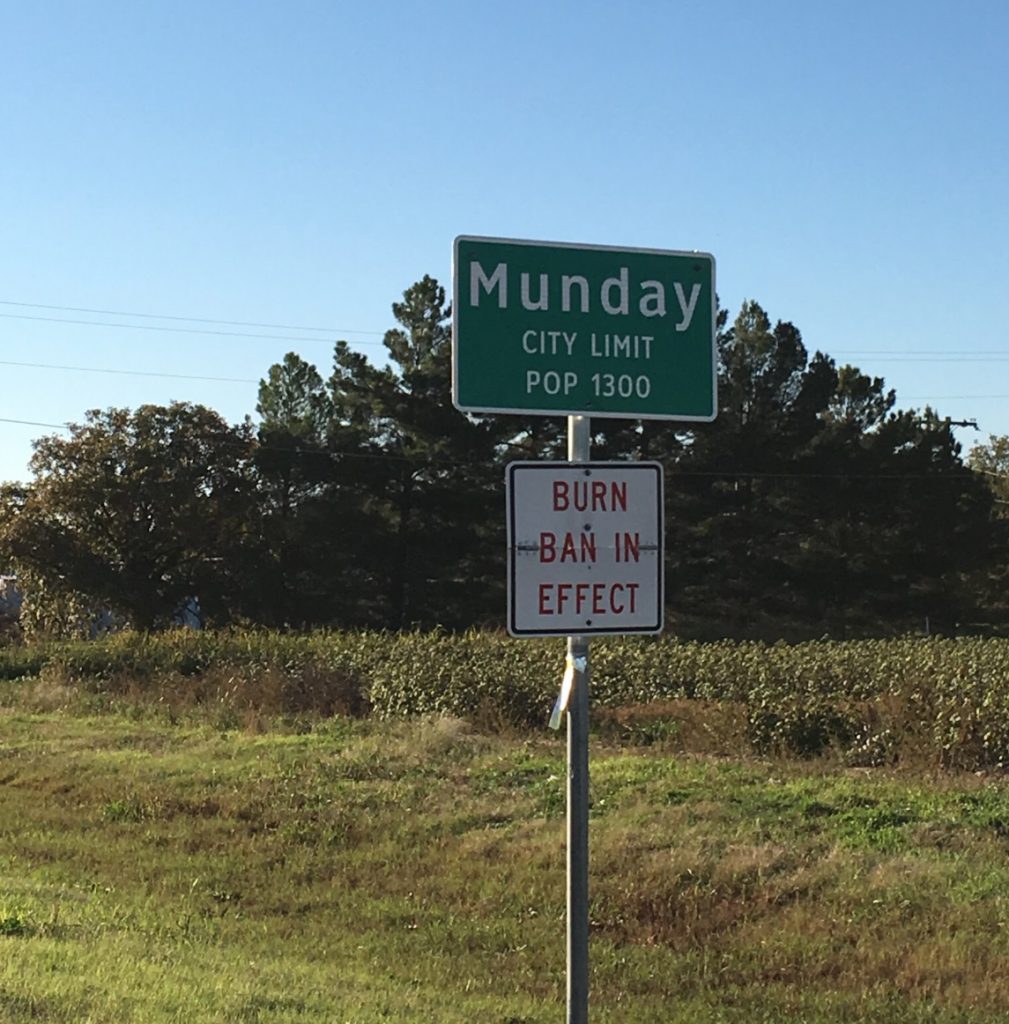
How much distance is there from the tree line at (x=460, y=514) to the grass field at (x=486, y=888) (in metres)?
32.9

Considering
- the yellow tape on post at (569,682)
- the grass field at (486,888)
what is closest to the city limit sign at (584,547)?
the yellow tape on post at (569,682)

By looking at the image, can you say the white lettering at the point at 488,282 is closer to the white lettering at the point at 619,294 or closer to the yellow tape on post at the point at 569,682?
the white lettering at the point at 619,294

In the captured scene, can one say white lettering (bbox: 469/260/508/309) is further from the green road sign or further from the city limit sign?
the city limit sign

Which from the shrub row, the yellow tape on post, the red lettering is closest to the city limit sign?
the red lettering

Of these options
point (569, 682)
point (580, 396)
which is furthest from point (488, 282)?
point (569, 682)

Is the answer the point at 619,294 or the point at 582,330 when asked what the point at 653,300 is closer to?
the point at 619,294

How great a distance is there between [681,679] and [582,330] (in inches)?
642

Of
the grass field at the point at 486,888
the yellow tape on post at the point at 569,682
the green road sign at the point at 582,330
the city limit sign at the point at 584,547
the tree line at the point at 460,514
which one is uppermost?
the tree line at the point at 460,514

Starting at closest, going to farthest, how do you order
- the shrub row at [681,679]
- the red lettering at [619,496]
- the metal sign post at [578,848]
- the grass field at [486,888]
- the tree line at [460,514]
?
the metal sign post at [578,848]
the red lettering at [619,496]
the grass field at [486,888]
the shrub row at [681,679]
the tree line at [460,514]

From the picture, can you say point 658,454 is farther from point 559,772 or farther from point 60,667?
point 559,772

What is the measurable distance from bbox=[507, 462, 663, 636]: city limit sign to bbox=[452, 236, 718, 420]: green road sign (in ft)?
0.98

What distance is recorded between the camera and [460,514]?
2016 inches

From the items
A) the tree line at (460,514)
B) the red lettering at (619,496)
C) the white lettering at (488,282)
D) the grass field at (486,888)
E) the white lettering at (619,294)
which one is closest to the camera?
the red lettering at (619,496)

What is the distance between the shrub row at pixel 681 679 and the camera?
1511 cm
